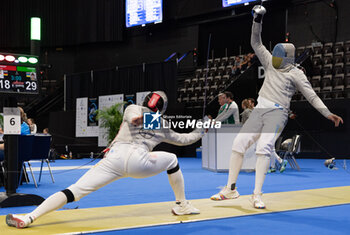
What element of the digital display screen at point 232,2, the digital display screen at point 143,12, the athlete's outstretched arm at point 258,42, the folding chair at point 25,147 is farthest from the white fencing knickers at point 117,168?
the digital display screen at point 143,12

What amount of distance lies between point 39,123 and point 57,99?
124cm

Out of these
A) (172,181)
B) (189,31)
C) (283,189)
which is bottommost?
(283,189)

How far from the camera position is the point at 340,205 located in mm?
4109

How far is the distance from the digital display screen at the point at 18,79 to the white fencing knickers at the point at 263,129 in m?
2.10

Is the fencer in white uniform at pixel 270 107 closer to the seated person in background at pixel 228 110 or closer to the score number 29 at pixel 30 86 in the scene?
the score number 29 at pixel 30 86

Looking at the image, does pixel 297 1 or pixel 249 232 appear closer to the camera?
pixel 249 232

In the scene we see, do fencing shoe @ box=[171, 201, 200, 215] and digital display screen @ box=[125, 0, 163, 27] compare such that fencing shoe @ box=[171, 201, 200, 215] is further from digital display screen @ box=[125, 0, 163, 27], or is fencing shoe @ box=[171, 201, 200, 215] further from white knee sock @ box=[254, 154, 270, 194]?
digital display screen @ box=[125, 0, 163, 27]

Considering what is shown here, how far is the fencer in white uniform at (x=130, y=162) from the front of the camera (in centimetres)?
303

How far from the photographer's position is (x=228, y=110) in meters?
7.89

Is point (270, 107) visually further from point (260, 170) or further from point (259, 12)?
point (259, 12)

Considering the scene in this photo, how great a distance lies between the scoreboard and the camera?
4.39 m

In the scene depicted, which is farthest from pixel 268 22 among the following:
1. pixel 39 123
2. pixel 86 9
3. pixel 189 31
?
pixel 39 123

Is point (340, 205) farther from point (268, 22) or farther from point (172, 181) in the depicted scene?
point (268, 22)

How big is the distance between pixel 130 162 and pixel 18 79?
1.95 meters
